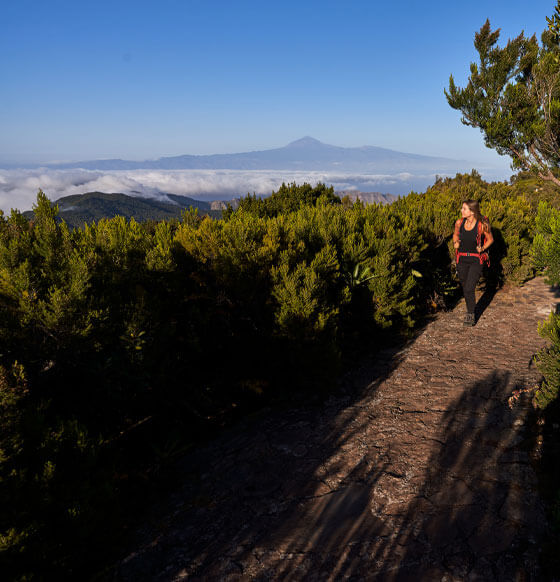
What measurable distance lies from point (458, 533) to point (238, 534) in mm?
1527

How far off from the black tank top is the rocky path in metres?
2.30

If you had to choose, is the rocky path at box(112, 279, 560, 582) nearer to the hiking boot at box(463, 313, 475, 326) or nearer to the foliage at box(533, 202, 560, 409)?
the foliage at box(533, 202, 560, 409)

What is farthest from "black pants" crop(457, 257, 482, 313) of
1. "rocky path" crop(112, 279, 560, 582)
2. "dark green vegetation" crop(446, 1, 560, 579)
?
"dark green vegetation" crop(446, 1, 560, 579)

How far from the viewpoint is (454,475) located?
299 cm

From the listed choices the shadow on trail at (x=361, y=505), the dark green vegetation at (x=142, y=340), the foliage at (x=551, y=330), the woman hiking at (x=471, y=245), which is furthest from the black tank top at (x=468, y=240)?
the shadow on trail at (x=361, y=505)

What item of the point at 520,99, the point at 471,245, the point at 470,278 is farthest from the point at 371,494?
the point at 520,99

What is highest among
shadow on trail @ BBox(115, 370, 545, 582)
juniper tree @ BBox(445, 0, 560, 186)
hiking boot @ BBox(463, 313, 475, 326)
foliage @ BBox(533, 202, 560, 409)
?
juniper tree @ BBox(445, 0, 560, 186)

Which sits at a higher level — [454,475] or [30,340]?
[30,340]

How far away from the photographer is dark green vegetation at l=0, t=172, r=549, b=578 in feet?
7.75

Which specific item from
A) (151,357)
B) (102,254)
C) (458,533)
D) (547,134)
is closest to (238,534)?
(458,533)

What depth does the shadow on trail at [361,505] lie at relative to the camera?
2.33m

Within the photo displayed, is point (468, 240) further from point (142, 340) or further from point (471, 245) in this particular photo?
point (142, 340)

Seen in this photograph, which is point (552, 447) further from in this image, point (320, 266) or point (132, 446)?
point (132, 446)

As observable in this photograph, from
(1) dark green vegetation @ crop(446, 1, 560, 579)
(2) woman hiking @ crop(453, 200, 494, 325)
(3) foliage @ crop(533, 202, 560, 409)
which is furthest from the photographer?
(1) dark green vegetation @ crop(446, 1, 560, 579)
